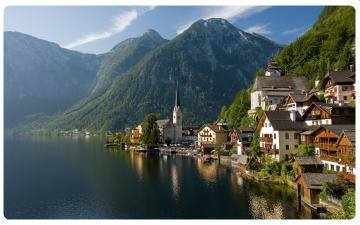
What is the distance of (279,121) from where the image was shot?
183ft

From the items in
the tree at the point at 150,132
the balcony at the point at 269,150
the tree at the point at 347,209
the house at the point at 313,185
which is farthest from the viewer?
the tree at the point at 150,132

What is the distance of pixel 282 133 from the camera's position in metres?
54.0

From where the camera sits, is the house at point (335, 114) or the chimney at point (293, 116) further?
the chimney at point (293, 116)

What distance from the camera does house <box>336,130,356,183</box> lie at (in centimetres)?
3794

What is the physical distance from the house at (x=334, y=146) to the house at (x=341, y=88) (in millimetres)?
16055

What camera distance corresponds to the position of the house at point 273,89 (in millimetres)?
83438

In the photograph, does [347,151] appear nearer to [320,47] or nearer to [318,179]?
[318,179]

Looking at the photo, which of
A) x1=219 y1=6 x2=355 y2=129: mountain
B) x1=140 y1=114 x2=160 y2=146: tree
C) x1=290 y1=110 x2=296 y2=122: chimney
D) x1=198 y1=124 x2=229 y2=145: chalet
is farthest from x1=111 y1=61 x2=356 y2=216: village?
x1=140 y1=114 x2=160 y2=146: tree

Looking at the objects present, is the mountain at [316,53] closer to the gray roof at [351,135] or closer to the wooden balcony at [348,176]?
the gray roof at [351,135]

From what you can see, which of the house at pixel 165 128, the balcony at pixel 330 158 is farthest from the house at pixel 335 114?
the house at pixel 165 128

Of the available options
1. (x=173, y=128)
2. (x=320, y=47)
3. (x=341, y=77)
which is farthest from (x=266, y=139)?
(x=173, y=128)

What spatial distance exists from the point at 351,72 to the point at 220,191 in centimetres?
3499
